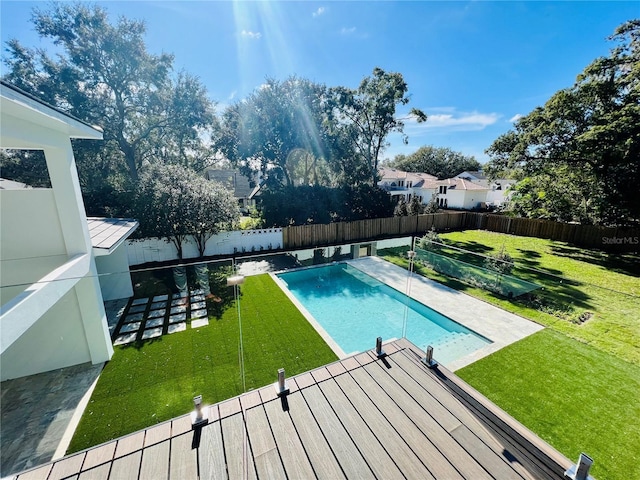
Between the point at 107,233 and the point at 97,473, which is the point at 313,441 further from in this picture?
the point at 107,233

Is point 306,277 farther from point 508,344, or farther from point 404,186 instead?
point 404,186

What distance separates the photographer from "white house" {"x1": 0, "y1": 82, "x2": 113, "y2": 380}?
3.44 metres

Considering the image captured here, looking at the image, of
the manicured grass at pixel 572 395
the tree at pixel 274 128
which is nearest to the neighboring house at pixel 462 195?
the tree at pixel 274 128

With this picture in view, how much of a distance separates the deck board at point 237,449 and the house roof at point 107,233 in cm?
390

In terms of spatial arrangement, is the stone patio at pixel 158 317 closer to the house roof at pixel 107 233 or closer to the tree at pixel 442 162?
the house roof at pixel 107 233

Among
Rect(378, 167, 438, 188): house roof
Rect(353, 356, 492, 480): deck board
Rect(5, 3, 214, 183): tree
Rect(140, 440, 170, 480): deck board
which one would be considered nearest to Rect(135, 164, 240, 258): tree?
Rect(5, 3, 214, 183): tree

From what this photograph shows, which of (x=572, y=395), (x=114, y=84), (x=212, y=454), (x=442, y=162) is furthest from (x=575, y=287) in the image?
(x=442, y=162)

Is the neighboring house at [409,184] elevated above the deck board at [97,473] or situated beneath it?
elevated above

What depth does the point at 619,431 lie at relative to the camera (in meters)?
3.18

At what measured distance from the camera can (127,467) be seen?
188 centimetres

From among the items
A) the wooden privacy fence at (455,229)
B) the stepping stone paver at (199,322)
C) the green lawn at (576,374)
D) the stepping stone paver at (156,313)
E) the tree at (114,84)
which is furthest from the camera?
the wooden privacy fence at (455,229)

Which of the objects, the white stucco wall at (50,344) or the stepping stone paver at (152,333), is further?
the stepping stone paver at (152,333)

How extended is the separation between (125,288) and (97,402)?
9.44 feet

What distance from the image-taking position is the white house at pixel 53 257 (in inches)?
135
